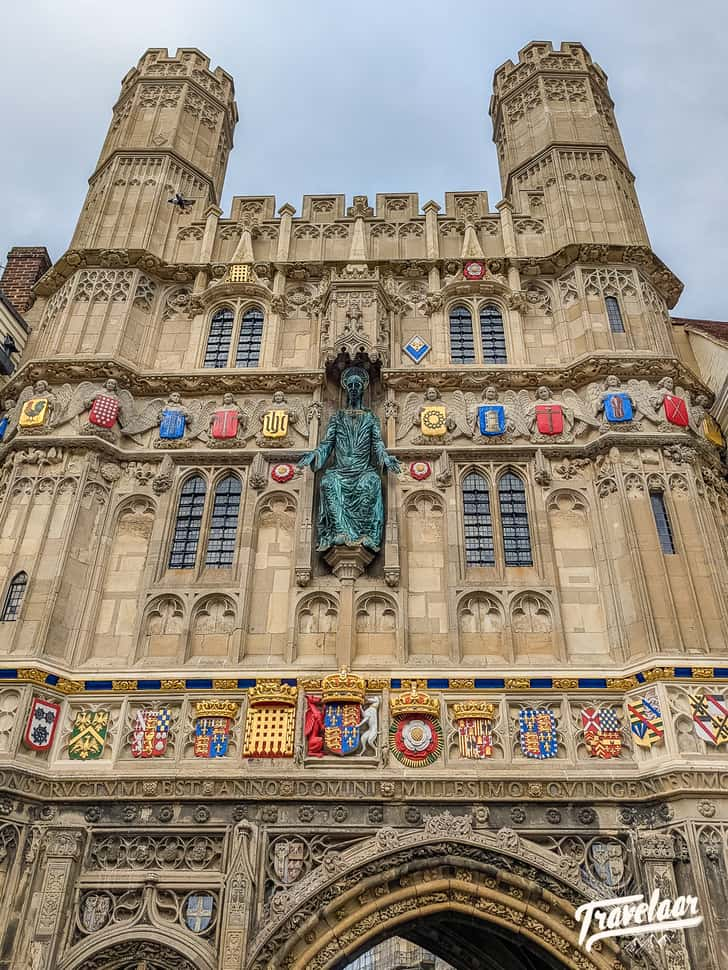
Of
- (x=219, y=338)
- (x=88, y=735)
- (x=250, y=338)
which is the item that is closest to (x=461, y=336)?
(x=250, y=338)

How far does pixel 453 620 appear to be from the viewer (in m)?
14.6

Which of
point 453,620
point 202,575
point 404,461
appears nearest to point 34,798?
point 202,575

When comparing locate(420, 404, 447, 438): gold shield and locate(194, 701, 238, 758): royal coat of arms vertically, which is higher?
locate(420, 404, 447, 438): gold shield

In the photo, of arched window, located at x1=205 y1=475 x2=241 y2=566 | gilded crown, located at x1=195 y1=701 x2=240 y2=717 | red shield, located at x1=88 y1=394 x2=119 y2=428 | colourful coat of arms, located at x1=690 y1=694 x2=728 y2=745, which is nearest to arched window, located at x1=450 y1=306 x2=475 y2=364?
arched window, located at x1=205 y1=475 x2=241 y2=566

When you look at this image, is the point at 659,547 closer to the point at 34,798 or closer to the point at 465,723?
the point at 465,723

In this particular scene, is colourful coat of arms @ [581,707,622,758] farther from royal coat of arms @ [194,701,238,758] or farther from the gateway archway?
royal coat of arms @ [194,701,238,758]

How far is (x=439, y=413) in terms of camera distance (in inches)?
682

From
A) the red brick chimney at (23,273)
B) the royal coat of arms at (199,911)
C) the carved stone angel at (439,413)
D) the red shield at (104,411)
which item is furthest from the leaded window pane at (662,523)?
the red brick chimney at (23,273)

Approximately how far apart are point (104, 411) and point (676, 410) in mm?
11506

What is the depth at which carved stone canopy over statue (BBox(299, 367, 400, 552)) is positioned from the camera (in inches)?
604

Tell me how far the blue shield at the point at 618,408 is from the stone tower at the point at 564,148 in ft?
16.5

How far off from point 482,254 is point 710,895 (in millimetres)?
14712

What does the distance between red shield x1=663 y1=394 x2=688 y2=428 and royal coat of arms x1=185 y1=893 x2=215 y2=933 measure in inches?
465

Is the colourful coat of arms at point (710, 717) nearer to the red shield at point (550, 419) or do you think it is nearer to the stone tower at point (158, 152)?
the red shield at point (550, 419)
